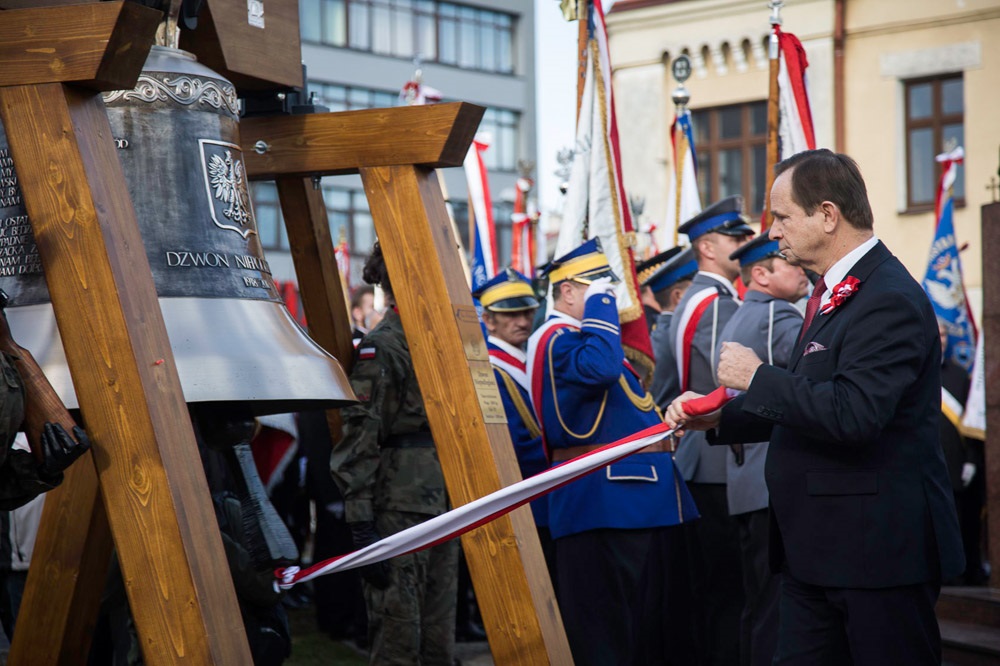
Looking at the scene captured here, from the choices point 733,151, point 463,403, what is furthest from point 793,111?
point 733,151

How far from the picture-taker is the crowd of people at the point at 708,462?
3.68m

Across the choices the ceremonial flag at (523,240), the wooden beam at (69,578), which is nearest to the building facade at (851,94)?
the ceremonial flag at (523,240)

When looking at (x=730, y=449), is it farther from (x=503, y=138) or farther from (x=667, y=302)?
(x=503, y=138)

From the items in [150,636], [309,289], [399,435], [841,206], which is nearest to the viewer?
[150,636]

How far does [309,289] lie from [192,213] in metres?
1.30

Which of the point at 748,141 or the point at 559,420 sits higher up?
the point at 748,141

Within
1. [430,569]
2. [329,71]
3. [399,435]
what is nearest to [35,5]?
[399,435]

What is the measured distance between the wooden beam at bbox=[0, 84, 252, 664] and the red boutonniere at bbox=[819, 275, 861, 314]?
178cm

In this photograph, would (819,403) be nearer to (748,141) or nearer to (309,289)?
(309,289)

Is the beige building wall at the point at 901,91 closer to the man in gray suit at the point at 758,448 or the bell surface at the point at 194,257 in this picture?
the man in gray suit at the point at 758,448

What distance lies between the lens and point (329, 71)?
38875 mm

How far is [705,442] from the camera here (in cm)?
695

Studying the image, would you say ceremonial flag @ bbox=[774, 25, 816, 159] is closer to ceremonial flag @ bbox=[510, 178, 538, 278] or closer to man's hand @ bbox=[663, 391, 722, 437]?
man's hand @ bbox=[663, 391, 722, 437]

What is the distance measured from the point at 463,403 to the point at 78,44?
5.52ft
